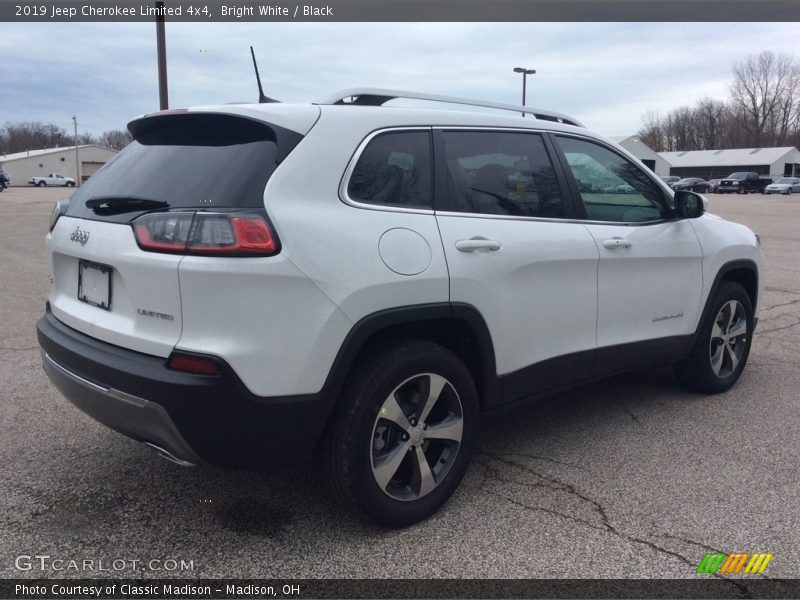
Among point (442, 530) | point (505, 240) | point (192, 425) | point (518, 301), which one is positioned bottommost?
point (442, 530)

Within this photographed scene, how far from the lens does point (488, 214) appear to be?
3.39 m

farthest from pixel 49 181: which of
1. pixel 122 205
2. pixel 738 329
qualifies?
pixel 122 205

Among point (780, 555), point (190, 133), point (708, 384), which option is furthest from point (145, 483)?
point (708, 384)

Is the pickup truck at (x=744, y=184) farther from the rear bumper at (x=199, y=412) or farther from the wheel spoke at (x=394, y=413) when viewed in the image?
the rear bumper at (x=199, y=412)

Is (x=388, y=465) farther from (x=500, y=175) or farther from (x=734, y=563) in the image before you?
(x=500, y=175)

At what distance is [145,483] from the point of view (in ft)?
11.5

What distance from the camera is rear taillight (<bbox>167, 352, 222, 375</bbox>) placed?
2.56m

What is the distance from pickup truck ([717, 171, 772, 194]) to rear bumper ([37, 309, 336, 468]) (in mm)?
62753

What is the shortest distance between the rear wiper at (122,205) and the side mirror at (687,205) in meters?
3.06

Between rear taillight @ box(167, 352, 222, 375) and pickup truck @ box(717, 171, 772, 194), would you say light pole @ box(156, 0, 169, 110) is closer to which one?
rear taillight @ box(167, 352, 222, 375)

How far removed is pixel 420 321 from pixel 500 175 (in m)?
0.93

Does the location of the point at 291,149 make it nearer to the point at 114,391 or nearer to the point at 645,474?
the point at 114,391

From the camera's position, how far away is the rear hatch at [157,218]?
263cm

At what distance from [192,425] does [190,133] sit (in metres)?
1.27
